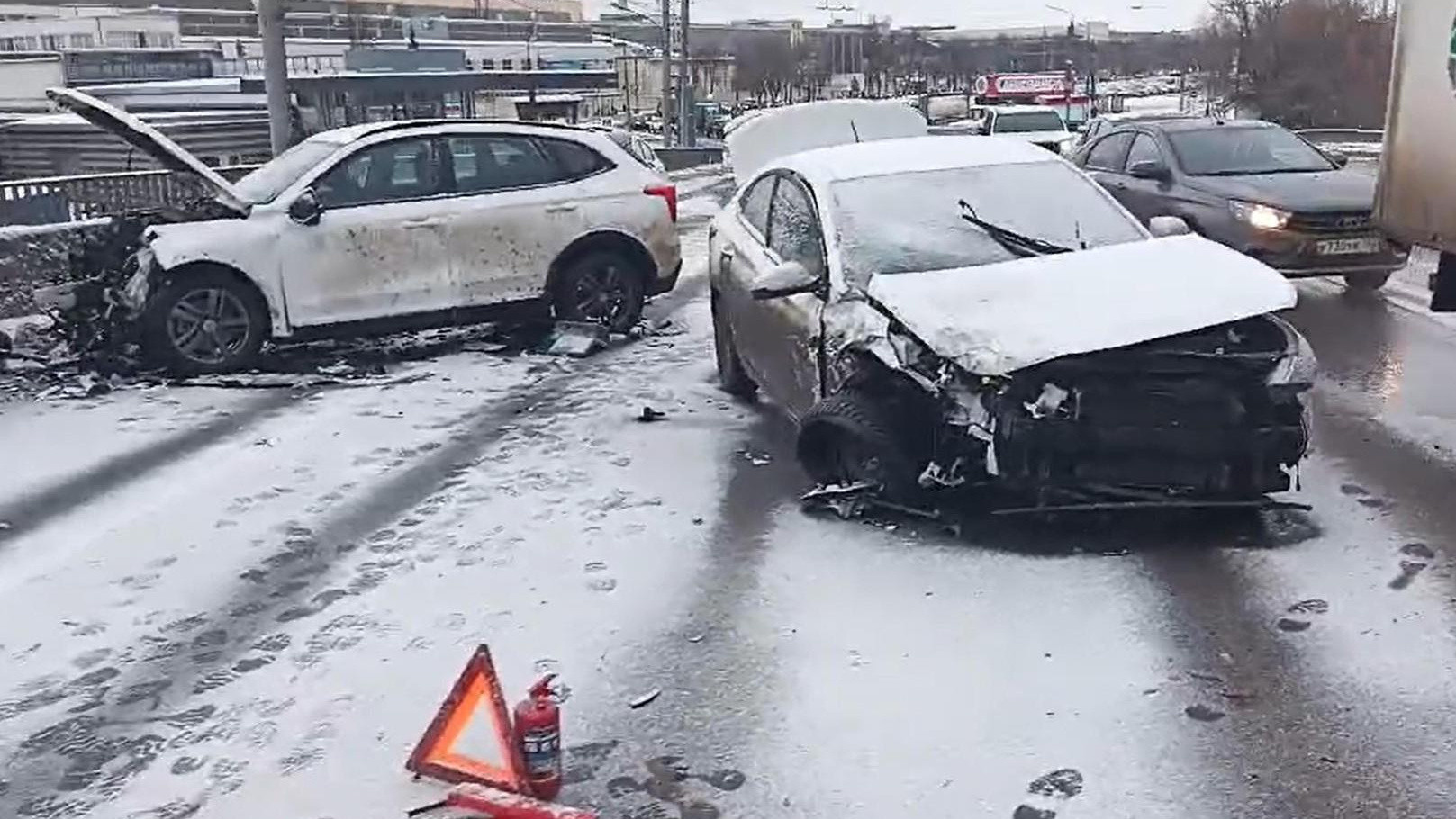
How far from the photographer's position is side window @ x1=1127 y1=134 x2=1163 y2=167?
1207 centimetres

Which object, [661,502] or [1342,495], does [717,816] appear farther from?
[1342,495]

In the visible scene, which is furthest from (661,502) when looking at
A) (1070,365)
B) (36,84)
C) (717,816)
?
(36,84)

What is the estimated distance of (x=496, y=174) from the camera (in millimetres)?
10000

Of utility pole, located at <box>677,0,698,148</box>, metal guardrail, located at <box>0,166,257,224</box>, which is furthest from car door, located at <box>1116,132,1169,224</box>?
utility pole, located at <box>677,0,698,148</box>

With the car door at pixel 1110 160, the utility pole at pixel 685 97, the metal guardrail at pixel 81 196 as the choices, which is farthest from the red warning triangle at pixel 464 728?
the utility pole at pixel 685 97

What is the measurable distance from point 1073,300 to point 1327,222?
18.8ft

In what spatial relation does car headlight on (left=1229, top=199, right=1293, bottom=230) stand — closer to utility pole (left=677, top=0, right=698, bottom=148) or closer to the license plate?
the license plate

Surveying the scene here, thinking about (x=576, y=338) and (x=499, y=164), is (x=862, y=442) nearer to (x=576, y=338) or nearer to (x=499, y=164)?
(x=576, y=338)

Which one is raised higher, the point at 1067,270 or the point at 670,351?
the point at 1067,270

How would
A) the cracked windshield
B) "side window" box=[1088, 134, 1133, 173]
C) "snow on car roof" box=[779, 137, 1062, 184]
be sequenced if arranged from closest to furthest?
1. the cracked windshield
2. "snow on car roof" box=[779, 137, 1062, 184]
3. "side window" box=[1088, 134, 1133, 173]

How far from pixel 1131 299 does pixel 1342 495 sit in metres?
1.52

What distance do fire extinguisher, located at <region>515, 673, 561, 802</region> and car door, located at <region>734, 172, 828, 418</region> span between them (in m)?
2.89

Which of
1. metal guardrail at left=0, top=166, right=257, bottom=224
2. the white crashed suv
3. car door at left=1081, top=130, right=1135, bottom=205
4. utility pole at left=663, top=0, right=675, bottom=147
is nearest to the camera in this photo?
the white crashed suv

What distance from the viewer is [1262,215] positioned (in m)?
10.5
